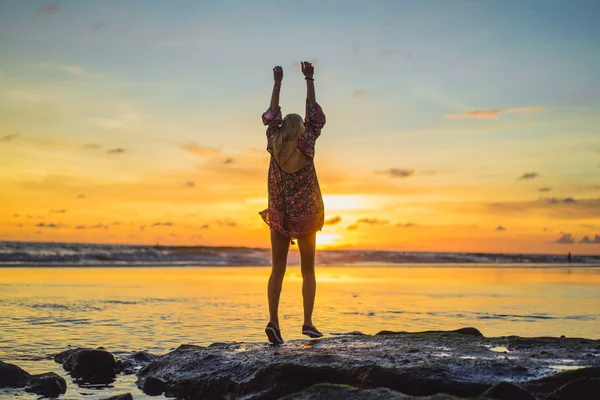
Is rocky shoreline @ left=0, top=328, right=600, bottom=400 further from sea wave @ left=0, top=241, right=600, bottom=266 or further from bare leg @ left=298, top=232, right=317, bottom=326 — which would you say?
sea wave @ left=0, top=241, right=600, bottom=266

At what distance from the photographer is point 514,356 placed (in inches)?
263

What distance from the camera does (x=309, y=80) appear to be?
802 cm

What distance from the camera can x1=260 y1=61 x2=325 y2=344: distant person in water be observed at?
7902mm

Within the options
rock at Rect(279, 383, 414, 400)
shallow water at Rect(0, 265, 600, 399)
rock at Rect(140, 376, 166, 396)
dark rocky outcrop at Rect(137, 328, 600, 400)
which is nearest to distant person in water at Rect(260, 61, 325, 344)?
dark rocky outcrop at Rect(137, 328, 600, 400)

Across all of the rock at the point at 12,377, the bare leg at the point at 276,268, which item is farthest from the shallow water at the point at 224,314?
the bare leg at the point at 276,268

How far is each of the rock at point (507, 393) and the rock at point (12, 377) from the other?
4482 millimetres

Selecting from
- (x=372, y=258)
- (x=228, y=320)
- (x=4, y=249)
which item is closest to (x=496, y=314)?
(x=228, y=320)

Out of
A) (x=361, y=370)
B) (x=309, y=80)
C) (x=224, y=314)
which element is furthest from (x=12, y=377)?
(x=224, y=314)

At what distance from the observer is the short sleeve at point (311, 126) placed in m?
7.88

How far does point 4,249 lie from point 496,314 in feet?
141

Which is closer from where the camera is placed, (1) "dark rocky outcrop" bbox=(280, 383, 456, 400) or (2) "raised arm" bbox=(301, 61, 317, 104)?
(1) "dark rocky outcrop" bbox=(280, 383, 456, 400)

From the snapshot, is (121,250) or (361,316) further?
(121,250)

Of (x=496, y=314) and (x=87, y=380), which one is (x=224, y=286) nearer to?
(x=496, y=314)

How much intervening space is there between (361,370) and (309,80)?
3408 millimetres
